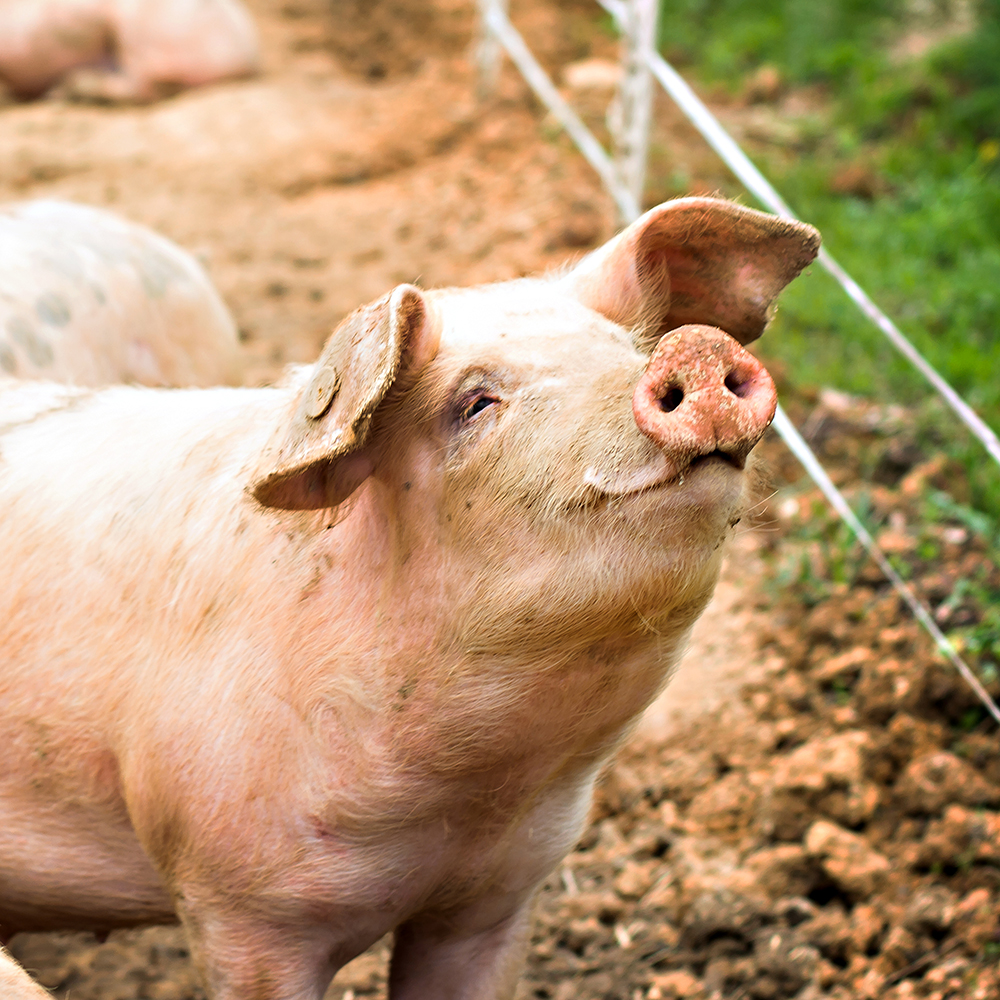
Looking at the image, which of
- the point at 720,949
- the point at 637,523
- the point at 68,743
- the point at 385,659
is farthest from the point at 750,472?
the point at 720,949

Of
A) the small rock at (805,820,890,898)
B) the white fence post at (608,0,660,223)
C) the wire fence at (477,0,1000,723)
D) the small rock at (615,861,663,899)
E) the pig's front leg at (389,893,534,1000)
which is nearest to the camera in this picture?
the pig's front leg at (389,893,534,1000)

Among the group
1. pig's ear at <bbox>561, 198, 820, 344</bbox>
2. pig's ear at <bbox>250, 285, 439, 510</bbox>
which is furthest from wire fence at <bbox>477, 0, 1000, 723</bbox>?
pig's ear at <bbox>250, 285, 439, 510</bbox>

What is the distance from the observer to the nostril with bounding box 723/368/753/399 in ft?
5.78

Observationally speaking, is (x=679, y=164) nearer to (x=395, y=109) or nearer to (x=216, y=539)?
(x=395, y=109)

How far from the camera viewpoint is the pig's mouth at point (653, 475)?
1.72m

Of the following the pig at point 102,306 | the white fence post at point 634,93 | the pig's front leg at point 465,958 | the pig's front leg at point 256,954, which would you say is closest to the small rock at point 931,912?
the pig's front leg at point 465,958

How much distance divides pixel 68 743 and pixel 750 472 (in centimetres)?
122

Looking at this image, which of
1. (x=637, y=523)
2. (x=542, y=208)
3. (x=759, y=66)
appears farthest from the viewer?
(x=759, y=66)

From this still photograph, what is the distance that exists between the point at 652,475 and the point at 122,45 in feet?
26.1

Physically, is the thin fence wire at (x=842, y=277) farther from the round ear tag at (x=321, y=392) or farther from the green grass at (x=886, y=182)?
the round ear tag at (x=321, y=392)

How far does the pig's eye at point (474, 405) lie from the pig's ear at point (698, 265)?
349 mm

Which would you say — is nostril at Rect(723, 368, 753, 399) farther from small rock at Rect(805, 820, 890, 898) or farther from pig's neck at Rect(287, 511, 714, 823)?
small rock at Rect(805, 820, 890, 898)

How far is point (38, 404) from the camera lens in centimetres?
271

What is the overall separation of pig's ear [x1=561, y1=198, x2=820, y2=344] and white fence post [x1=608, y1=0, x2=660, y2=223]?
317 centimetres
